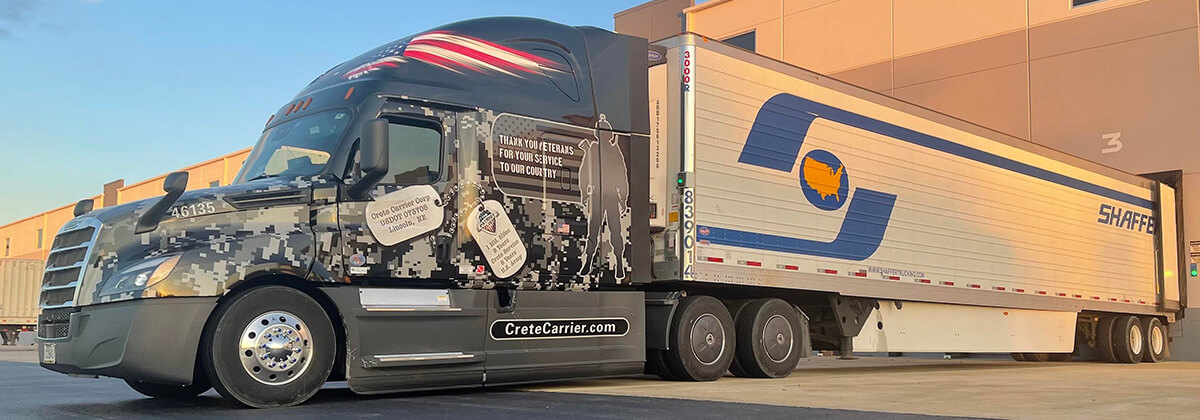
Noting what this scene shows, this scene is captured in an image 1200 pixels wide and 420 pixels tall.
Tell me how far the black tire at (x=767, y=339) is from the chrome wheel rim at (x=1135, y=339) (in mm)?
10495

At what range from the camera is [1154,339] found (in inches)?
797

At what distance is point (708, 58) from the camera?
36.0 feet

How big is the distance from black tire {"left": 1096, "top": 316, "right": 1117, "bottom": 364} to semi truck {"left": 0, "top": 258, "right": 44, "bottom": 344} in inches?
1226

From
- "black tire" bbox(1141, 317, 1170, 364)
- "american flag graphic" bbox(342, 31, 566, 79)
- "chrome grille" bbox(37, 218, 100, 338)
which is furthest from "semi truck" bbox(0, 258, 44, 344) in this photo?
"black tire" bbox(1141, 317, 1170, 364)

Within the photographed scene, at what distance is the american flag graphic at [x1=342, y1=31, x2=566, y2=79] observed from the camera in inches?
362

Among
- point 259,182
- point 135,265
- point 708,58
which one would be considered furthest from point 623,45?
point 135,265

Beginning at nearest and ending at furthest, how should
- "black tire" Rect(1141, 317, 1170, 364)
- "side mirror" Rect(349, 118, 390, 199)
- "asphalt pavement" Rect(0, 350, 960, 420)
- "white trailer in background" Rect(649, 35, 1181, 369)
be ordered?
"asphalt pavement" Rect(0, 350, 960, 420) → "side mirror" Rect(349, 118, 390, 199) → "white trailer in background" Rect(649, 35, 1181, 369) → "black tire" Rect(1141, 317, 1170, 364)

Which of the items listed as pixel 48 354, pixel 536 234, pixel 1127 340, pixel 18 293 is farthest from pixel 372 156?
pixel 18 293

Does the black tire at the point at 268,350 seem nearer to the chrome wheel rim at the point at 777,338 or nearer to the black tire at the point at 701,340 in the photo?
the black tire at the point at 701,340

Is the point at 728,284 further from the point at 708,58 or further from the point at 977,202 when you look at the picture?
the point at 977,202

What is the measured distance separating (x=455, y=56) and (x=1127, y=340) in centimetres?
1526

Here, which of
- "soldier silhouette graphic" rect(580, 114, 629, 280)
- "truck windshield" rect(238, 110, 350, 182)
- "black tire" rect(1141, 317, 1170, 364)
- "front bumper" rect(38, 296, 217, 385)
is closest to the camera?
"front bumper" rect(38, 296, 217, 385)

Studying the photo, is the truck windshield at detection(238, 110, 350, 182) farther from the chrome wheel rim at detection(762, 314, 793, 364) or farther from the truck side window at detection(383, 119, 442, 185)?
the chrome wheel rim at detection(762, 314, 793, 364)

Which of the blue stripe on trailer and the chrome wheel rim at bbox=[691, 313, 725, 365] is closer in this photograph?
the chrome wheel rim at bbox=[691, 313, 725, 365]
